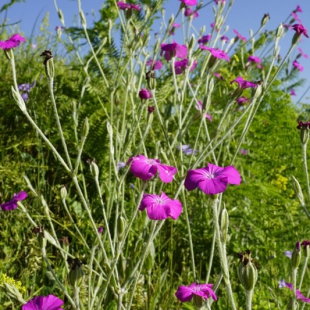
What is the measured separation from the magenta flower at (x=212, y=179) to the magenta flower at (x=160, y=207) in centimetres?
7

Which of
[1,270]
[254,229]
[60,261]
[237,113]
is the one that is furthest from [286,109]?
[1,270]

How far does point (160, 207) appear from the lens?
1.24 metres

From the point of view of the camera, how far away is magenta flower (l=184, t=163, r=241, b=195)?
1131 mm

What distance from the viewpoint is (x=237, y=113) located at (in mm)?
3301

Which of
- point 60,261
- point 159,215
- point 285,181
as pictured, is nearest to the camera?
point 159,215

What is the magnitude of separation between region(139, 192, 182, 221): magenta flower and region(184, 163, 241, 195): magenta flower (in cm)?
7

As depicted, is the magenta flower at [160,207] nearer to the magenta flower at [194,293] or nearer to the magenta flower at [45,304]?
the magenta flower at [194,293]

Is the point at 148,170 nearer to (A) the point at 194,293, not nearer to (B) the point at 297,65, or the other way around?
(A) the point at 194,293

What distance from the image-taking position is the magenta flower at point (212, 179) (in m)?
1.13

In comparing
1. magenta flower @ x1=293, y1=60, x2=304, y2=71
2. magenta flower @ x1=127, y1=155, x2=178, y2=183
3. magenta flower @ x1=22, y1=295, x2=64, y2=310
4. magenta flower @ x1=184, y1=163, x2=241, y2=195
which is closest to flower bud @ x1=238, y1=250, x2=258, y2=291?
magenta flower @ x1=184, y1=163, x2=241, y2=195

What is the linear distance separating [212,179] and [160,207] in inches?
6.0

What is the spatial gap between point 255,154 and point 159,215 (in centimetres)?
181

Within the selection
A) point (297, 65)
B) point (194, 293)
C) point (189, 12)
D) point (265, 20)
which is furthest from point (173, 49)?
point (297, 65)

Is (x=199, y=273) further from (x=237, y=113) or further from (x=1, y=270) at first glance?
(x=237, y=113)
